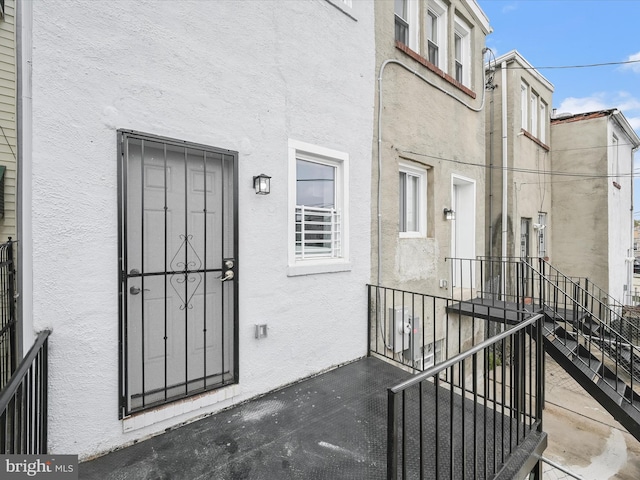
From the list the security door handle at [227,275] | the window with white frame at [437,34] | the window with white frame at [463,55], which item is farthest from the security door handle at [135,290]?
the window with white frame at [463,55]

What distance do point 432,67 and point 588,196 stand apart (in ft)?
27.7

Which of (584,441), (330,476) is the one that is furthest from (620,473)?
(330,476)

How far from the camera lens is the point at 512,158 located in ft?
27.2

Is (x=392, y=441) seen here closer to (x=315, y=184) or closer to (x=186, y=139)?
(x=186, y=139)

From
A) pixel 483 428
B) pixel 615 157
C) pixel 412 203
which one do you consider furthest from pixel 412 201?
pixel 615 157

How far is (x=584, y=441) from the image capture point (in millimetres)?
5156

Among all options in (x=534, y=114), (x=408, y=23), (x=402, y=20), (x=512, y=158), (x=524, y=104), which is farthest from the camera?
(x=534, y=114)

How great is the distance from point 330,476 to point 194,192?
2.43 metres

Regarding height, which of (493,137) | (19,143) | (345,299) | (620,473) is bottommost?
(620,473)

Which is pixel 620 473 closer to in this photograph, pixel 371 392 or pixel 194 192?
pixel 371 392

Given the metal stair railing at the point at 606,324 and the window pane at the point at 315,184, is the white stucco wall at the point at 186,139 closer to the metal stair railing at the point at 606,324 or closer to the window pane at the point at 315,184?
the window pane at the point at 315,184

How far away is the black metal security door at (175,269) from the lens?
2.45 meters

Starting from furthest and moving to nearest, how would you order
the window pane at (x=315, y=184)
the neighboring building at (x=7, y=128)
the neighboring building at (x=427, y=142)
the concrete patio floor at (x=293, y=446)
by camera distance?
the neighboring building at (x=427, y=142), the window pane at (x=315, y=184), the neighboring building at (x=7, y=128), the concrete patio floor at (x=293, y=446)

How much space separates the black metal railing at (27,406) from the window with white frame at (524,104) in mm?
10937
